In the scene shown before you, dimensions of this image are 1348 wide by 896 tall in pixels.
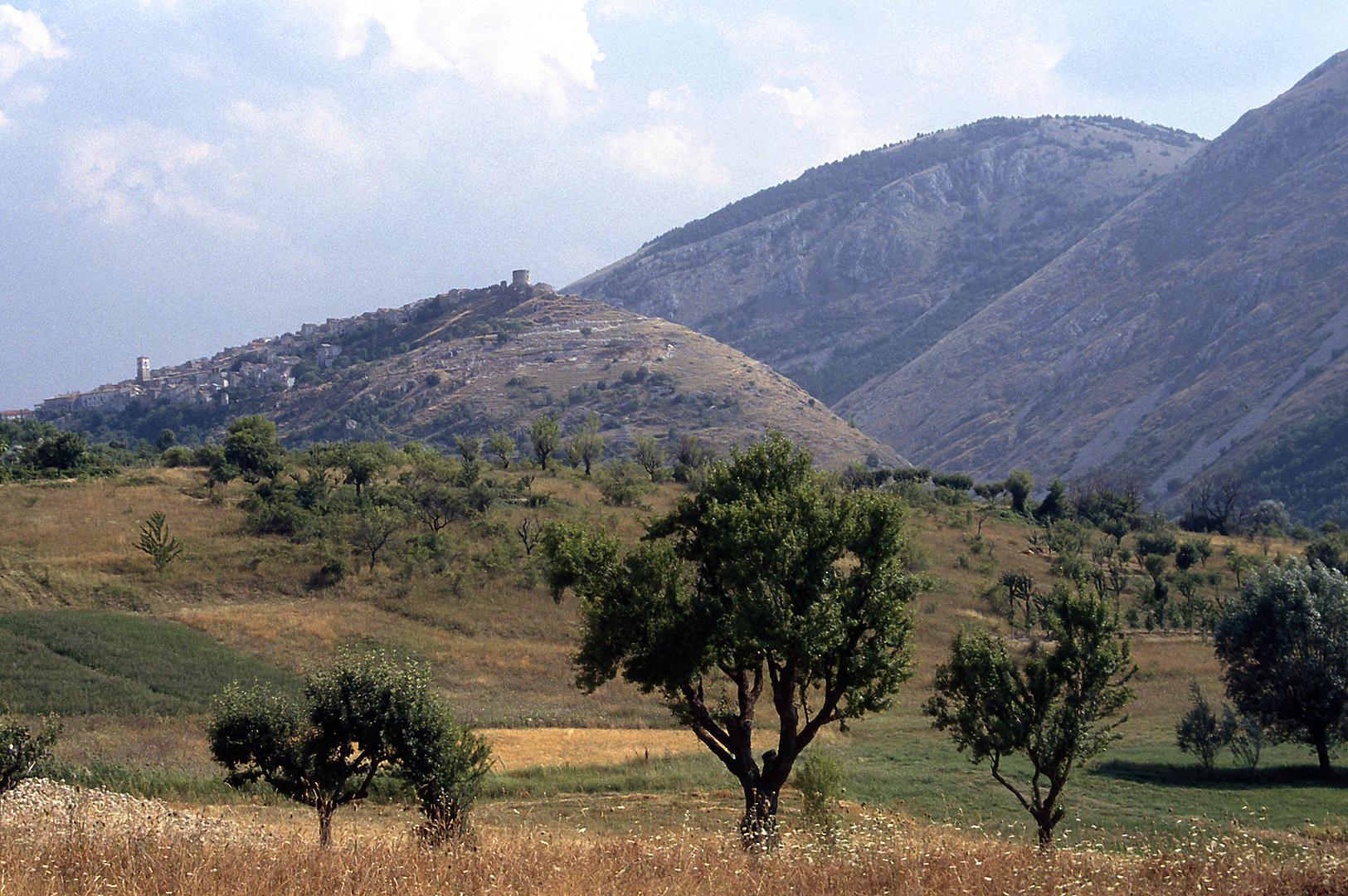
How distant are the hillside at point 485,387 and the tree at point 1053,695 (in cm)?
9798

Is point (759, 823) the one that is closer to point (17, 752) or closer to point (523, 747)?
point (17, 752)

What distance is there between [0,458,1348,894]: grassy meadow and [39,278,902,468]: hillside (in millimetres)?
65973

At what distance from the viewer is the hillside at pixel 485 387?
127938mm

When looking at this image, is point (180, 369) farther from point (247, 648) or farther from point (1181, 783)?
point (1181, 783)

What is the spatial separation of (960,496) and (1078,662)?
220ft

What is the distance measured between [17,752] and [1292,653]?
31760mm

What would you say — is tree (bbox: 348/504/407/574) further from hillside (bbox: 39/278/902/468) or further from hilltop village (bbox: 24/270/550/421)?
hilltop village (bbox: 24/270/550/421)

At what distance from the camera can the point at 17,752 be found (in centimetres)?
1323

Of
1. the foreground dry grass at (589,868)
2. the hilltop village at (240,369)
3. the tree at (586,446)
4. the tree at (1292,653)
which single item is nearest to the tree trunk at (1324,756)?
the tree at (1292,653)

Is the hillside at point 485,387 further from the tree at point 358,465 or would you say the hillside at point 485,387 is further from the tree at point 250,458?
the tree at point 250,458

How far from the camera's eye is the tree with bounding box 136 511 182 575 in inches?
1630

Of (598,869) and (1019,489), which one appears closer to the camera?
(598,869)

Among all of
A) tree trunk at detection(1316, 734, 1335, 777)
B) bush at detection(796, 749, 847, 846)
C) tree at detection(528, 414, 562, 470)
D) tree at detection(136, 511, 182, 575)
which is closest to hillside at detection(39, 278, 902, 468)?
tree at detection(528, 414, 562, 470)

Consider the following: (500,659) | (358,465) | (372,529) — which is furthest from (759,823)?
(358,465)
